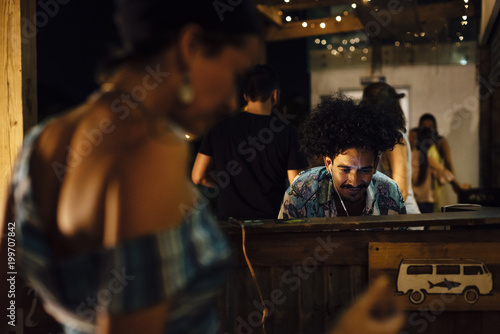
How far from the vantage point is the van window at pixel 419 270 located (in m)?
1.97

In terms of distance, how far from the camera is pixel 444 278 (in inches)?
77.4

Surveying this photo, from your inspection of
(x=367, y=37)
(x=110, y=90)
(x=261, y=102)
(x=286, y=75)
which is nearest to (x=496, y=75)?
(x=367, y=37)

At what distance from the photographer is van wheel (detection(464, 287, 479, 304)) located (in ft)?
6.44

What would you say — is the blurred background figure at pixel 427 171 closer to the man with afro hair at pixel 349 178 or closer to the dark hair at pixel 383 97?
the dark hair at pixel 383 97

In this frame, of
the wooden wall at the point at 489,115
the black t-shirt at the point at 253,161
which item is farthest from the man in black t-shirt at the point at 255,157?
the wooden wall at the point at 489,115

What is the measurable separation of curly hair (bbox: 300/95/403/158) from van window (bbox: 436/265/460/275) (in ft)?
3.29

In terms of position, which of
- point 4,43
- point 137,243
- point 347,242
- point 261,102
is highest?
point 4,43

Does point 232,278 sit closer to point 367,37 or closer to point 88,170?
point 88,170

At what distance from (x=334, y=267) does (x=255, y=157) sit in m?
1.33

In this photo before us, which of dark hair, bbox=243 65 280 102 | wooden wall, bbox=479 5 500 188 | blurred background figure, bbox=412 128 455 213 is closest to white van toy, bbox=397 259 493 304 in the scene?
dark hair, bbox=243 65 280 102

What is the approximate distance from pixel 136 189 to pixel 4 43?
273 cm

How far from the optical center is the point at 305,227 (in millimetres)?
2008

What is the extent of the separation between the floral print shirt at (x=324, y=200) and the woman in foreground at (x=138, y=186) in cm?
199

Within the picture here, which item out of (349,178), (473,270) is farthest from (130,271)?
(349,178)
